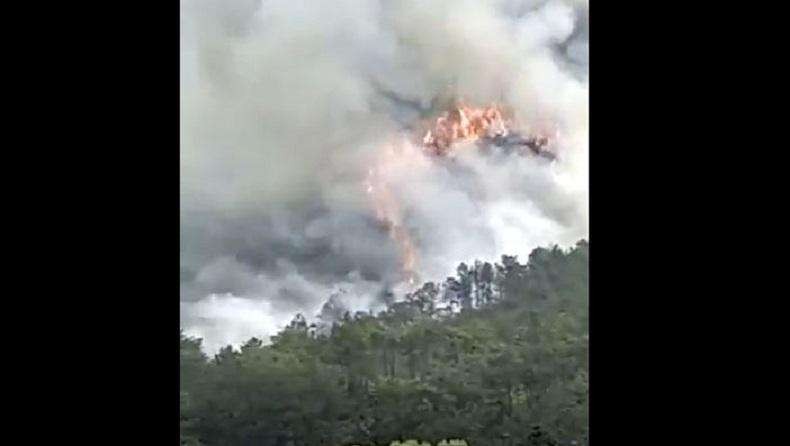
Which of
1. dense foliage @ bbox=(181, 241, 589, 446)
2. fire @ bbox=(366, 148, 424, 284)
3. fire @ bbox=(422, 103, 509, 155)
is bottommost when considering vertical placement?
dense foliage @ bbox=(181, 241, 589, 446)

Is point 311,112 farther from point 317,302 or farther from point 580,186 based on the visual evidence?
point 580,186

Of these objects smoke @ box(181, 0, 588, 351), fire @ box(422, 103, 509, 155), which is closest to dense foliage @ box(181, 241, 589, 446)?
smoke @ box(181, 0, 588, 351)

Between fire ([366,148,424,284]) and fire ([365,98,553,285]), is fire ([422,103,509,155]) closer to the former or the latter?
fire ([365,98,553,285])

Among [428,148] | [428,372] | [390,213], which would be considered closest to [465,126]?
[428,148]

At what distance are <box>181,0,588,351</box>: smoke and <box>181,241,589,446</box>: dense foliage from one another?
1.5 inches

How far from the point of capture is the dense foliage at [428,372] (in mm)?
1603

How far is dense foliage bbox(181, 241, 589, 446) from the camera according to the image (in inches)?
63.1

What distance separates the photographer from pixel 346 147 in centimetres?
169

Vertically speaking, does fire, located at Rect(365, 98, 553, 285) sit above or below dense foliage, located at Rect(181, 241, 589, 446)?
above

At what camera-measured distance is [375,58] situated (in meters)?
1.71

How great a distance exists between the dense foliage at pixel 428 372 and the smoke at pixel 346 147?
4 centimetres
